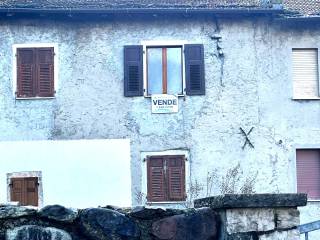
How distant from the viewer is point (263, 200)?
A: 3.91 m

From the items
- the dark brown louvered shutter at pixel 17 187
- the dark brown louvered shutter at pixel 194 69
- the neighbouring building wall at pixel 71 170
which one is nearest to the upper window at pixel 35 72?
the neighbouring building wall at pixel 71 170

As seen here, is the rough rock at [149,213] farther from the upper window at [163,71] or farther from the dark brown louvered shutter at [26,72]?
the dark brown louvered shutter at [26,72]

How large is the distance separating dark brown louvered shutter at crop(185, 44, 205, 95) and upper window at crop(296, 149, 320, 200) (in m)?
3.00

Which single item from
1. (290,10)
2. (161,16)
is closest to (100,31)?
(161,16)

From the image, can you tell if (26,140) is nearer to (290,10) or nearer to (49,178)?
(49,178)

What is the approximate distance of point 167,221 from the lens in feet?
12.8

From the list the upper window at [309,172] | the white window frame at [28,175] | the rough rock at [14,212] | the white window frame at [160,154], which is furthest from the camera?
the upper window at [309,172]

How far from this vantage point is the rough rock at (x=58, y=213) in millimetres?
3752

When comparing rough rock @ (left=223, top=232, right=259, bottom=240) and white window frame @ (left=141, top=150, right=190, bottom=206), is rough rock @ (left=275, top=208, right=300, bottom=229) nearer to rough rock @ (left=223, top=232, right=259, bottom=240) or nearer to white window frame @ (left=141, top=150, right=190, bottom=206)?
rough rock @ (left=223, top=232, right=259, bottom=240)

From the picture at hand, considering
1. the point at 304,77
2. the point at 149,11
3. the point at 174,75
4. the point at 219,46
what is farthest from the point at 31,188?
the point at 304,77

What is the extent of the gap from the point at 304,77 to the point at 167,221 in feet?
47.8

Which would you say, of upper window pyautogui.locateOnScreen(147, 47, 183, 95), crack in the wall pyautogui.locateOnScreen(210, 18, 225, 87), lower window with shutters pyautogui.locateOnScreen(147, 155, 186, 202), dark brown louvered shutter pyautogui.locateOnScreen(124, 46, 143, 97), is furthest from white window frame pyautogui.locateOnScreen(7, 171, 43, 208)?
crack in the wall pyautogui.locateOnScreen(210, 18, 225, 87)

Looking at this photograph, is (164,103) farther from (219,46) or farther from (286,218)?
(286,218)

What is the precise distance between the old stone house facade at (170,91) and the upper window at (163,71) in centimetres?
2
